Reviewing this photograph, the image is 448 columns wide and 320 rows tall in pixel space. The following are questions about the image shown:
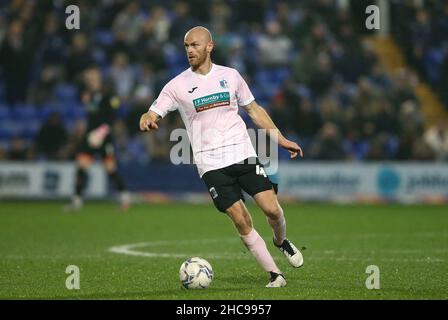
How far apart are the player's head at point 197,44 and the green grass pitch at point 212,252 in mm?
2205

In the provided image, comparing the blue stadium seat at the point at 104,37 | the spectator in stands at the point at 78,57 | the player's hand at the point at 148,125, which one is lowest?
the player's hand at the point at 148,125

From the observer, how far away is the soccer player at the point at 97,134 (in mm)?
20281

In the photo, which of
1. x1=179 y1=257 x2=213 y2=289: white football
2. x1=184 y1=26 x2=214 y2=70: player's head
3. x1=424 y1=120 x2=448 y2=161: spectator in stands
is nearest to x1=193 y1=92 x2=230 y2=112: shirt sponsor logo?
x1=184 y1=26 x2=214 y2=70: player's head

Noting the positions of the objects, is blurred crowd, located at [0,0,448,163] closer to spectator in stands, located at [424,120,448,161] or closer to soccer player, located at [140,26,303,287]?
spectator in stands, located at [424,120,448,161]

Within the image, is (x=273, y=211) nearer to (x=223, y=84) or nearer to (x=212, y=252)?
(x=223, y=84)

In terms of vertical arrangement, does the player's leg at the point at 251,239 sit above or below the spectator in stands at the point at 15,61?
below

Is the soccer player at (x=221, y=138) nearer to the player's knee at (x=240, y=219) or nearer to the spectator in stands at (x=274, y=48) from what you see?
the player's knee at (x=240, y=219)

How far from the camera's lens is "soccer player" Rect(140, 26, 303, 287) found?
9.37m

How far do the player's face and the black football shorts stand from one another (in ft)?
3.54

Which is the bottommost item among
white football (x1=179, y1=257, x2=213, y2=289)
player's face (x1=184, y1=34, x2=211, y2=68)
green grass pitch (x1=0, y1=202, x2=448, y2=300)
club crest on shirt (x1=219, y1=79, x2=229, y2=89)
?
green grass pitch (x1=0, y1=202, x2=448, y2=300)

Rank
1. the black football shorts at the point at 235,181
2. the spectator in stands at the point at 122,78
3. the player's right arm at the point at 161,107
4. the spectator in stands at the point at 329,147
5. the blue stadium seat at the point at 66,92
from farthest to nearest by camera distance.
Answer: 1. the blue stadium seat at the point at 66,92
2. the spectator in stands at the point at 122,78
3. the spectator in stands at the point at 329,147
4. the black football shorts at the point at 235,181
5. the player's right arm at the point at 161,107

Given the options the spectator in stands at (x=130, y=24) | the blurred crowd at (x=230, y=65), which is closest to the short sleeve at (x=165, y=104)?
the blurred crowd at (x=230, y=65)

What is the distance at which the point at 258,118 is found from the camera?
9781mm

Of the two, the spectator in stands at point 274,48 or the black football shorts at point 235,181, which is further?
the spectator in stands at point 274,48
